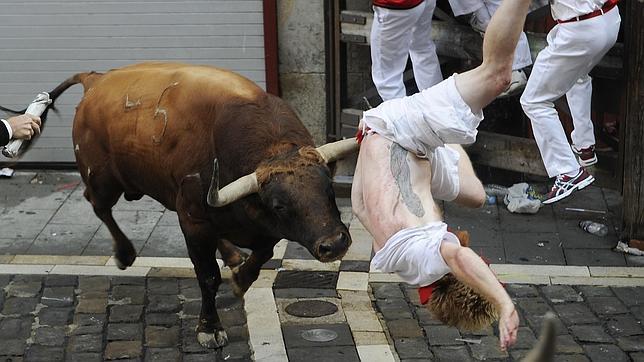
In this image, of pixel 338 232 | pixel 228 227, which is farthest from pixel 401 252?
pixel 228 227

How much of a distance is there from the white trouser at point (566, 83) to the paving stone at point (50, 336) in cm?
366

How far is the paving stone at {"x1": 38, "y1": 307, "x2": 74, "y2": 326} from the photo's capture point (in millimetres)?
6656

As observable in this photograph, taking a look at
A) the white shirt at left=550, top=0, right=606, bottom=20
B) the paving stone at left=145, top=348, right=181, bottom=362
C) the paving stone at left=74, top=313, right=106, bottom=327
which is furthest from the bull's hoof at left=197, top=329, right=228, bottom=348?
the white shirt at left=550, top=0, right=606, bottom=20

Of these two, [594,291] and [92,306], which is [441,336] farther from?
[92,306]

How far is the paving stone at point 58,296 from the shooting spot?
695 cm

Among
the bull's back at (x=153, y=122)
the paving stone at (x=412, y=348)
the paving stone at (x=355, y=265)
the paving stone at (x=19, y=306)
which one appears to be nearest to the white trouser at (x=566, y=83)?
the paving stone at (x=355, y=265)

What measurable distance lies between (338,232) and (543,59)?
2.87 metres

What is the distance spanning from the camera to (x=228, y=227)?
622cm

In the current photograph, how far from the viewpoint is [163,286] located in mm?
7223

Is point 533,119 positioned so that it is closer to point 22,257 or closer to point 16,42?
point 22,257

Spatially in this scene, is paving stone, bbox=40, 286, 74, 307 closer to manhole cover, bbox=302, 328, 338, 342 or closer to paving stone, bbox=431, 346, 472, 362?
manhole cover, bbox=302, 328, 338, 342

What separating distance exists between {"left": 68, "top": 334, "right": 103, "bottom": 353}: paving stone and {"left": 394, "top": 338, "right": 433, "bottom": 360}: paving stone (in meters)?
1.72

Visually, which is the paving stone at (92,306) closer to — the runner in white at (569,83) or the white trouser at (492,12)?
the runner in white at (569,83)

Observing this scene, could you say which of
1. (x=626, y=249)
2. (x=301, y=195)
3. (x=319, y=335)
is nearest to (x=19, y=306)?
(x=319, y=335)
